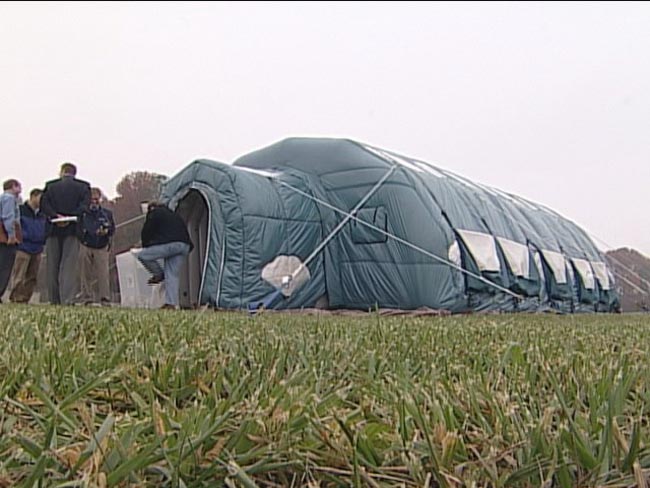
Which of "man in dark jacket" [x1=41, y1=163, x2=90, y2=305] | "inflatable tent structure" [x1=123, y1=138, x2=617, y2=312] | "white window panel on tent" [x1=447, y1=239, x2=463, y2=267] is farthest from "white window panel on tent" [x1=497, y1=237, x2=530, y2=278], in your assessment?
"man in dark jacket" [x1=41, y1=163, x2=90, y2=305]

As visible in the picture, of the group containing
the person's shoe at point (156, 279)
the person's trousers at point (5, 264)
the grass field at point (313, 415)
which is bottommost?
the grass field at point (313, 415)

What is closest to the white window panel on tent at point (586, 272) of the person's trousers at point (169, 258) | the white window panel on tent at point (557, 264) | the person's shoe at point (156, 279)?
Result: the white window panel on tent at point (557, 264)

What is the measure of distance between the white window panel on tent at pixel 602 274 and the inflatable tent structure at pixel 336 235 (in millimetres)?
4289

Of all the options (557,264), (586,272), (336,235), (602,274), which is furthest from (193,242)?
(602,274)

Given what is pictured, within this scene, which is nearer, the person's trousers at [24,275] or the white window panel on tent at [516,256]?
the person's trousers at [24,275]

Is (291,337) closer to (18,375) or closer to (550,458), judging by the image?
(18,375)

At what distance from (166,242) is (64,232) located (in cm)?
92

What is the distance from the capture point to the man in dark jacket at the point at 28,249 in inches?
256

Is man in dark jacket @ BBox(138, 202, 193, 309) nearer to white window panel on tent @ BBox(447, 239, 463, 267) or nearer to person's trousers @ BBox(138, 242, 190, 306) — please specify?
Answer: person's trousers @ BBox(138, 242, 190, 306)

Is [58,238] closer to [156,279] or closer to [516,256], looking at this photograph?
[156,279]

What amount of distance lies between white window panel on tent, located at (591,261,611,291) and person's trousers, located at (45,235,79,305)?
32.4 feet

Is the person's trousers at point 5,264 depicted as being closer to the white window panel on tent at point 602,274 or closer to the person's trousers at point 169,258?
the person's trousers at point 169,258

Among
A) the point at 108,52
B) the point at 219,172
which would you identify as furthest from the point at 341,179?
the point at 108,52

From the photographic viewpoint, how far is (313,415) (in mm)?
1044
